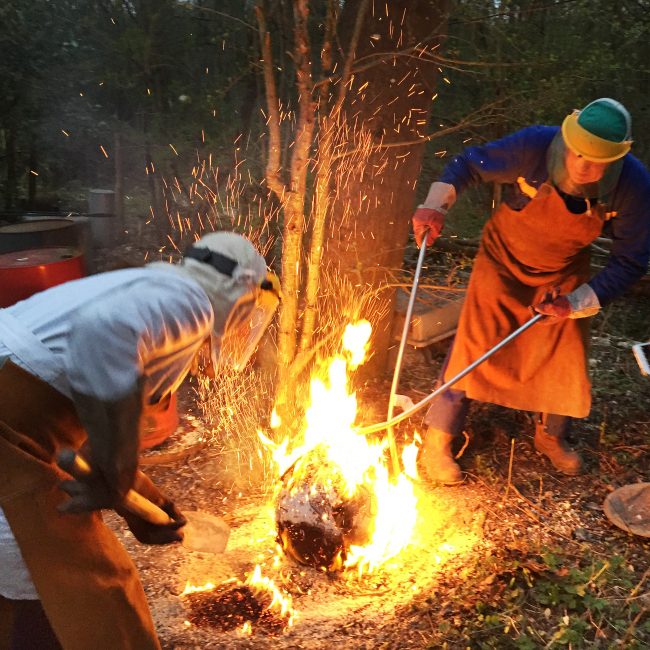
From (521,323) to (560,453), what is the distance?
3.40 ft

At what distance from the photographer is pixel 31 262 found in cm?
446

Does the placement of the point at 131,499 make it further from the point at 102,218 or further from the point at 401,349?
the point at 102,218

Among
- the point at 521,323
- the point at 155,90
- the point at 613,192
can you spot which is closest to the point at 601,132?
the point at 613,192

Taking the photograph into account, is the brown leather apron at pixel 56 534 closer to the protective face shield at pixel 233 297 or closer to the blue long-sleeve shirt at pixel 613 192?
the protective face shield at pixel 233 297

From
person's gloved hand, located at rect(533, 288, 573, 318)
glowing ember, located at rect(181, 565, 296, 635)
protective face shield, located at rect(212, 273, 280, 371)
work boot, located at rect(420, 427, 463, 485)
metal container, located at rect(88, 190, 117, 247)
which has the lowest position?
glowing ember, located at rect(181, 565, 296, 635)

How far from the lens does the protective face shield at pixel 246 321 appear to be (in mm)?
2020

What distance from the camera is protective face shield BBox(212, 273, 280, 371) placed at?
2.02 meters

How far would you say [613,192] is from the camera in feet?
11.6

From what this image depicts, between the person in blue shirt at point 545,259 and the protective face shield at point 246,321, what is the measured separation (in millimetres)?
1765

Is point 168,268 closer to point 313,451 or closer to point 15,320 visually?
point 15,320

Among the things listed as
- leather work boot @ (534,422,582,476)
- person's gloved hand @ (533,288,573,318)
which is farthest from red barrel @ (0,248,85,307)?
leather work boot @ (534,422,582,476)

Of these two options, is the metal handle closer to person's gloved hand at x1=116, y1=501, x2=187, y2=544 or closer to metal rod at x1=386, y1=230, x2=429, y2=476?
person's gloved hand at x1=116, y1=501, x2=187, y2=544

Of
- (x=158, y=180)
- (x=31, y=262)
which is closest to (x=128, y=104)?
(x=158, y=180)

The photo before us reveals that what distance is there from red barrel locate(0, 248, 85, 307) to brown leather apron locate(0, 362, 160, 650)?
276cm
